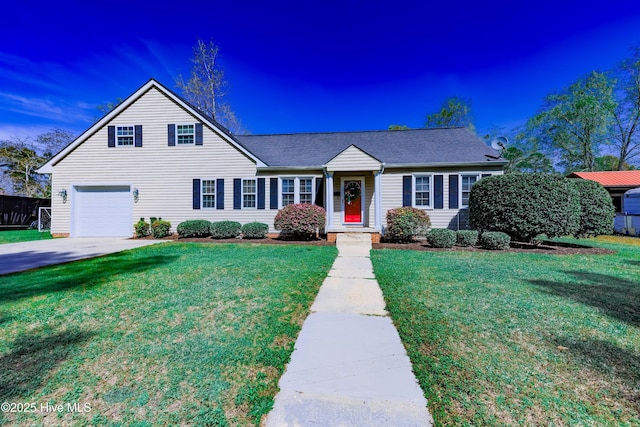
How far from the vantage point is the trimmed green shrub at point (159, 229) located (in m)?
11.1

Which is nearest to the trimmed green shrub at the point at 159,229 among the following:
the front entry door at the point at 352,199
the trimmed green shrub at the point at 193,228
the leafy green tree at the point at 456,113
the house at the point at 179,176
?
the house at the point at 179,176

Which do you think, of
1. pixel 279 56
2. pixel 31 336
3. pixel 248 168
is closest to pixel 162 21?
pixel 279 56

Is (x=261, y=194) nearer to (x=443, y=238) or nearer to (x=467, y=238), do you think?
(x=443, y=238)

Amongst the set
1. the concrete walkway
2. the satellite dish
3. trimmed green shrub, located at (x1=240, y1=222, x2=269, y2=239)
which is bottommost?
the concrete walkway

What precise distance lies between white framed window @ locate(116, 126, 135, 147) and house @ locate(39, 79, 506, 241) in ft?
0.15

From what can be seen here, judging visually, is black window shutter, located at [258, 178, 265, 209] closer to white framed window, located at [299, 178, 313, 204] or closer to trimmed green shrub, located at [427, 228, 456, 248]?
white framed window, located at [299, 178, 313, 204]

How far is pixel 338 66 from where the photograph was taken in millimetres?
15070

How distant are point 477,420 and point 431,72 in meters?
18.2

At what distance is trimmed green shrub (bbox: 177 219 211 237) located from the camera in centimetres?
1084

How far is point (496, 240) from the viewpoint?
808 cm

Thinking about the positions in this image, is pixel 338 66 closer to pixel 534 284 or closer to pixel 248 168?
pixel 248 168

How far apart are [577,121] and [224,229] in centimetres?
3184

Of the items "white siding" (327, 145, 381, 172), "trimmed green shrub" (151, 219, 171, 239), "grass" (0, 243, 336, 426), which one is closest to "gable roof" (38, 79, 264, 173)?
"white siding" (327, 145, 381, 172)

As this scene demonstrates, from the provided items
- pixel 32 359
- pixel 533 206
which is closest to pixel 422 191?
pixel 533 206
